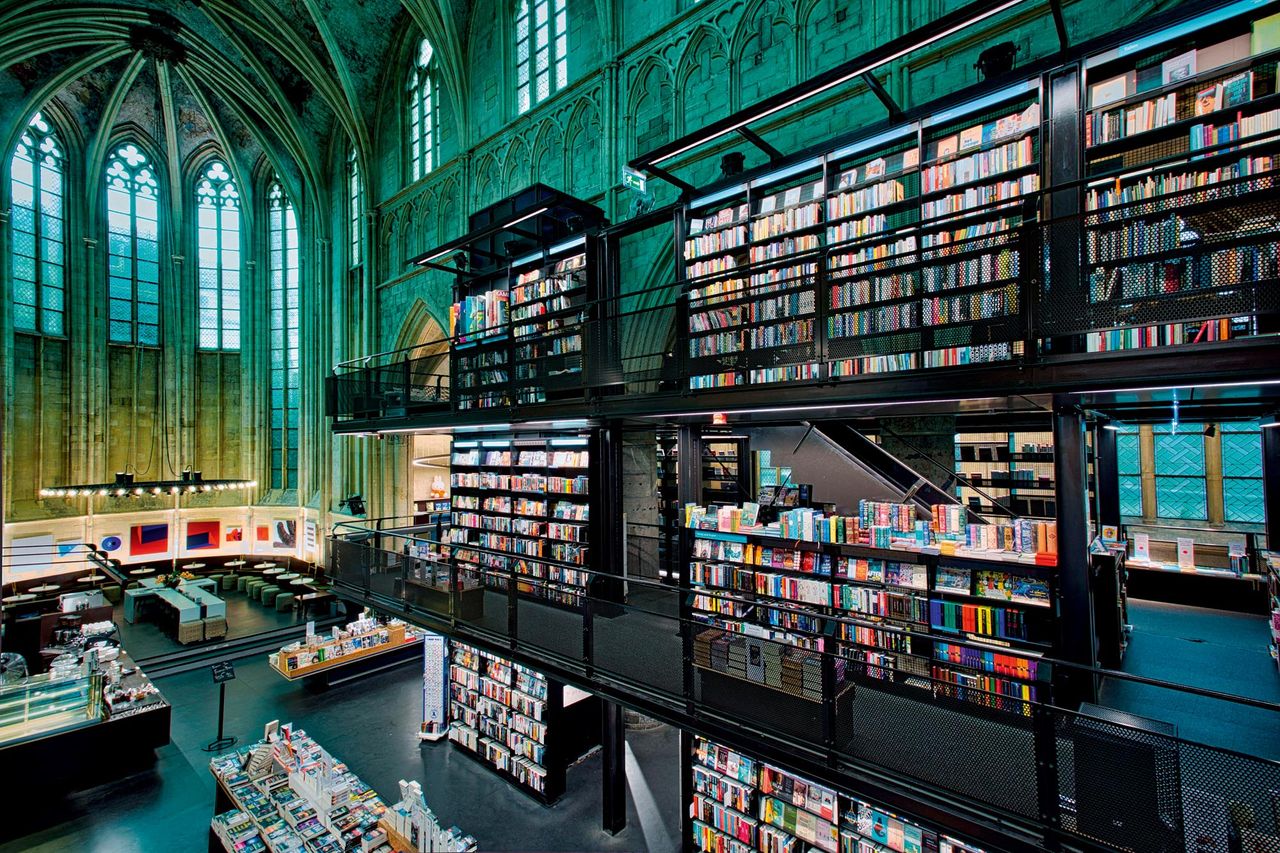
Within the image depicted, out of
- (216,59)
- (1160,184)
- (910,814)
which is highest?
(216,59)

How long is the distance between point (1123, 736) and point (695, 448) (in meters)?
3.78

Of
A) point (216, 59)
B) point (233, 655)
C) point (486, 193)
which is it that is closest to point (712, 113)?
point (486, 193)

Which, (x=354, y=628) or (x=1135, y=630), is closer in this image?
(x=1135, y=630)

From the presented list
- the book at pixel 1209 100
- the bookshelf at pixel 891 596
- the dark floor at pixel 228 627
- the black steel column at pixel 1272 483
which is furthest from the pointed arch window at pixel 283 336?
the black steel column at pixel 1272 483

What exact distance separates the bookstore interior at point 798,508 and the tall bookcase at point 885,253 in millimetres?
38

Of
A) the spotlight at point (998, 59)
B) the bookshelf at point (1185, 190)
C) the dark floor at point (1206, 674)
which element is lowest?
the dark floor at point (1206, 674)

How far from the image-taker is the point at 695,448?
5.74m

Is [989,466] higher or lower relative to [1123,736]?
higher

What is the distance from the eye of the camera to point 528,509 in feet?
24.3

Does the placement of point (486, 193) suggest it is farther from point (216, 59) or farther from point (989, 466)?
point (216, 59)

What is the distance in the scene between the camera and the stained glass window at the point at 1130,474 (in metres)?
7.51

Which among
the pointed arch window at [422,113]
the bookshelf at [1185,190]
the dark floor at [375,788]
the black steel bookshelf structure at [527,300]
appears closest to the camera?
the bookshelf at [1185,190]

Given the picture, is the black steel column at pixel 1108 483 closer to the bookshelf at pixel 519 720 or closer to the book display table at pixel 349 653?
the bookshelf at pixel 519 720

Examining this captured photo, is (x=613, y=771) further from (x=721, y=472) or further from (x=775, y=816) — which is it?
(x=721, y=472)
